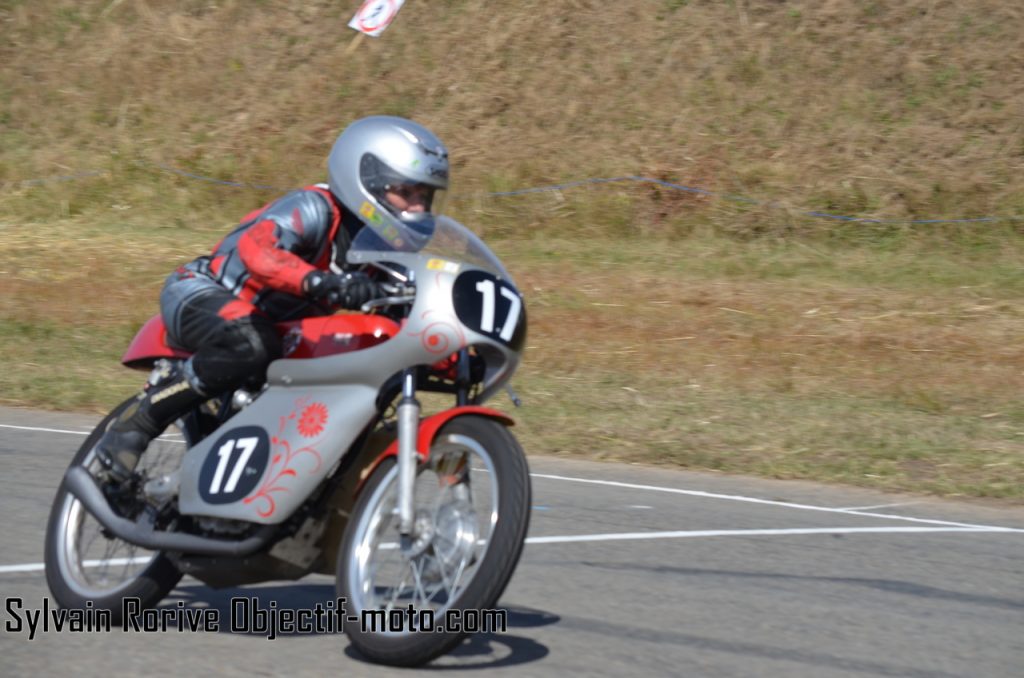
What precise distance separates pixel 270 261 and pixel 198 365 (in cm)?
54

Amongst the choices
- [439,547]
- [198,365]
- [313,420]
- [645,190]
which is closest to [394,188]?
[313,420]

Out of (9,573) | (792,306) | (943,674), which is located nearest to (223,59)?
(792,306)

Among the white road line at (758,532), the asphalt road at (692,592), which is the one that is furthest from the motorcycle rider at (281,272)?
the white road line at (758,532)

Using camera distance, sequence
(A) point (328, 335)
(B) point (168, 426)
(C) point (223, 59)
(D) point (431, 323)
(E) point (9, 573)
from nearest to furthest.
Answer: (D) point (431, 323) < (A) point (328, 335) < (B) point (168, 426) < (E) point (9, 573) < (C) point (223, 59)

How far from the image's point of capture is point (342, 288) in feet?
16.6

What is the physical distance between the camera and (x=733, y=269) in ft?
59.6

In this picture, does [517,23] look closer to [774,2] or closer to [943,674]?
[774,2]

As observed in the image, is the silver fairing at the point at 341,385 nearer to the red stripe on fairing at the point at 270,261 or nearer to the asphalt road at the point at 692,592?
the red stripe on fairing at the point at 270,261

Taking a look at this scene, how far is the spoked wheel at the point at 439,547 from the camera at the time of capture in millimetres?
4715

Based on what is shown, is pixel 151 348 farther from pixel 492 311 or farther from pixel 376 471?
pixel 492 311

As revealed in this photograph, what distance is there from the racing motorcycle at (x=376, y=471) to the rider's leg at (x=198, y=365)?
0.33 feet

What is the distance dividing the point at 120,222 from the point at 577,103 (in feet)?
22.4

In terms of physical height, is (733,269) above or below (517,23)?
below

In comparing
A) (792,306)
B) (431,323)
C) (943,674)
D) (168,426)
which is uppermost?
(792,306)
